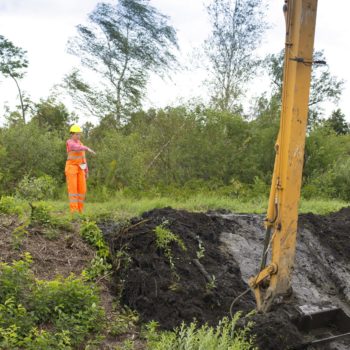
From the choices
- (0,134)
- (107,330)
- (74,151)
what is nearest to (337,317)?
(107,330)

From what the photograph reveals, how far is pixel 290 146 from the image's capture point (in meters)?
5.45

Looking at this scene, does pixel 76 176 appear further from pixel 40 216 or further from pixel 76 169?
pixel 40 216

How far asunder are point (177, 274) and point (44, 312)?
1852 millimetres

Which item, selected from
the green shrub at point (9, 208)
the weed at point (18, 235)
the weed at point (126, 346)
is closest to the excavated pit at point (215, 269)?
the weed at point (126, 346)

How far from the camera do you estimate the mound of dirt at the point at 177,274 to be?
19.6 feet

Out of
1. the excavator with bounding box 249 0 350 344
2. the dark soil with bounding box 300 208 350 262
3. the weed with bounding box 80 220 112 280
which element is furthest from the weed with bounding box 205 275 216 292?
the dark soil with bounding box 300 208 350 262

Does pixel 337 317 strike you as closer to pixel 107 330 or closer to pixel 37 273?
pixel 107 330

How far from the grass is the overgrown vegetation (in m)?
2.94

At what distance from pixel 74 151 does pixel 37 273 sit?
158 inches

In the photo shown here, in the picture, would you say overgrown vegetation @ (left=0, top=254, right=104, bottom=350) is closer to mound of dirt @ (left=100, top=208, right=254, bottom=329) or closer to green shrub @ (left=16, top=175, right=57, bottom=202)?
mound of dirt @ (left=100, top=208, right=254, bottom=329)

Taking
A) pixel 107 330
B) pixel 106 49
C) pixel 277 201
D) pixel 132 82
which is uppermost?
pixel 106 49

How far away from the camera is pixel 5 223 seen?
23.6ft

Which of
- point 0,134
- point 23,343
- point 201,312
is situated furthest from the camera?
point 0,134

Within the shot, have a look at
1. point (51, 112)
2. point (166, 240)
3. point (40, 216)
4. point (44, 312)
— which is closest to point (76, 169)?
point (40, 216)
